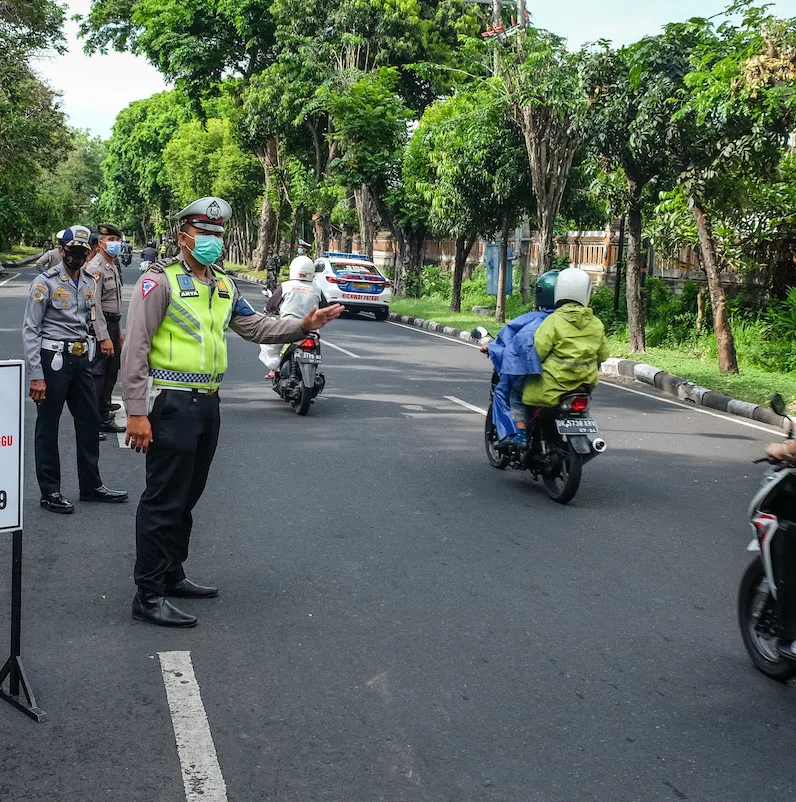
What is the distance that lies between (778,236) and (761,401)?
666cm

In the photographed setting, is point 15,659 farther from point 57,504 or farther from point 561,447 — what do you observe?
point 561,447

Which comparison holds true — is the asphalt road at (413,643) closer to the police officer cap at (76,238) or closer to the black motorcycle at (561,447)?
the black motorcycle at (561,447)

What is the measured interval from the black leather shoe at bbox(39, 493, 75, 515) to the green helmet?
12.4 feet

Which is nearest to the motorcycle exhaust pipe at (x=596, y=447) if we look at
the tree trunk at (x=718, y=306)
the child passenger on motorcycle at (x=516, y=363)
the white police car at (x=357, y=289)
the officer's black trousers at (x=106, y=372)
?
the child passenger on motorcycle at (x=516, y=363)

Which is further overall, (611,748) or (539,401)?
(539,401)

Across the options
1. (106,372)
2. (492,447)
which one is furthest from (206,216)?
(106,372)

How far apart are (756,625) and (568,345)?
3.46m

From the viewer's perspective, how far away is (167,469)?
5.20 metres

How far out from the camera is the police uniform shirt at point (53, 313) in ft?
24.1

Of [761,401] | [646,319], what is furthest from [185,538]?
[646,319]

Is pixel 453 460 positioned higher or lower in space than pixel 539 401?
lower

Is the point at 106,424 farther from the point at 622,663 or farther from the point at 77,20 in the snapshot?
the point at 77,20

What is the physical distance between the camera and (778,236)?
19.1 metres

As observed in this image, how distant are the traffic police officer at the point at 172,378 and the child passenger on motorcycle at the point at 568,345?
3086 millimetres
